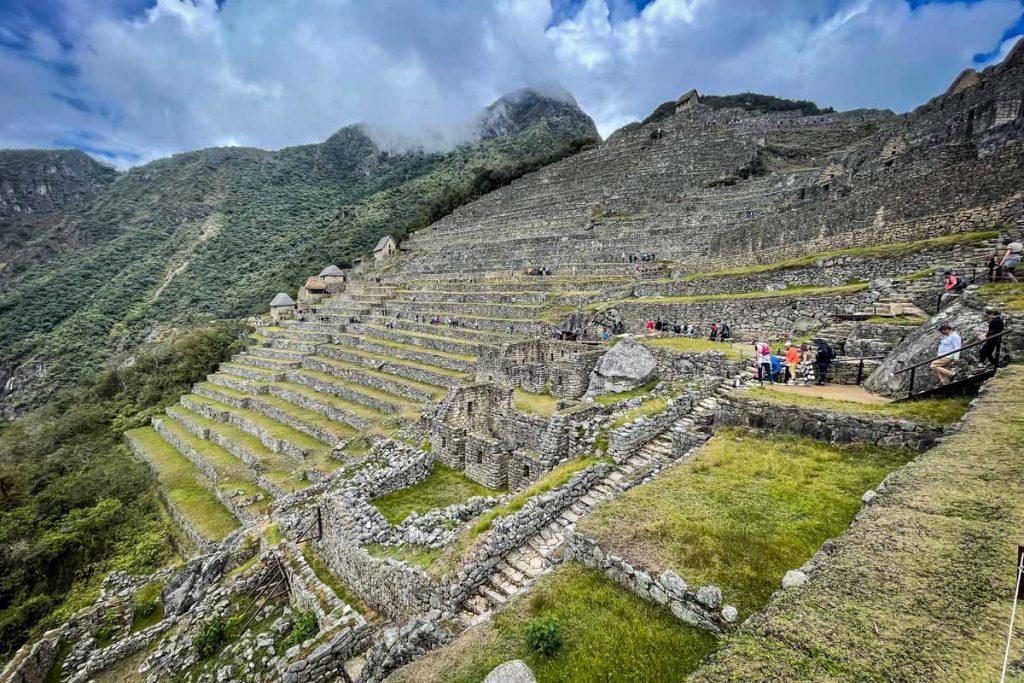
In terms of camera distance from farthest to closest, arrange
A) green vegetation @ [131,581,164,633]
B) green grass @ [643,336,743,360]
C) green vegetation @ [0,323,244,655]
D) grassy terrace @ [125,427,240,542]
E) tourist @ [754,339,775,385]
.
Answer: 1. grassy terrace @ [125,427,240,542]
2. green vegetation @ [0,323,244,655]
3. green grass @ [643,336,743,360]
4. green vegetation @ [131,581,164,633]
5. tourist @ [754,339,775,385]

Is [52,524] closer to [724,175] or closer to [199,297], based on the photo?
[724,175]

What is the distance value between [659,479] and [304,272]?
55.2 m

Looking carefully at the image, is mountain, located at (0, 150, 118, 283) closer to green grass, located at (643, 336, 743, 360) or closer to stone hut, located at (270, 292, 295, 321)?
stone hut, located at (270, 292, 295, 321)

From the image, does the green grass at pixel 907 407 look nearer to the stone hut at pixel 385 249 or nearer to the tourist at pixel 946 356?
the tourist at pixel 946 356

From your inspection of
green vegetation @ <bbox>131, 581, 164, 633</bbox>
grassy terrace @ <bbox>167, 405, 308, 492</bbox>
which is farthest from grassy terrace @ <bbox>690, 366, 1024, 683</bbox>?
green vegetation @ <bbox>131, 581, 164, 633</bbox>

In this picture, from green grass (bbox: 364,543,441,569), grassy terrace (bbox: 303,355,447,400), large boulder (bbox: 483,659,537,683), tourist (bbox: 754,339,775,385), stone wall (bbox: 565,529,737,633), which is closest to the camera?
large boulder (bbox: 483,659,537,683)

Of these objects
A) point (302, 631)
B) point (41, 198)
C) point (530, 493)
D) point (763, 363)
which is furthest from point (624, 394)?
point (41, 198)

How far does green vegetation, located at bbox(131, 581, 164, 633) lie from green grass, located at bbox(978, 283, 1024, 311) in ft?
63.0

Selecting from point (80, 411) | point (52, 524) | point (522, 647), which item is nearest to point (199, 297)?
point (80, 411)

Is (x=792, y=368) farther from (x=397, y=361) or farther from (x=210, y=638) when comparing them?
(x=397, y=361)

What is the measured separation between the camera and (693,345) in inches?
509

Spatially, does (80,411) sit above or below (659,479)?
below

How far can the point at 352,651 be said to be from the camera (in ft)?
21.6

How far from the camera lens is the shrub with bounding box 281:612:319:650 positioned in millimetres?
7367
